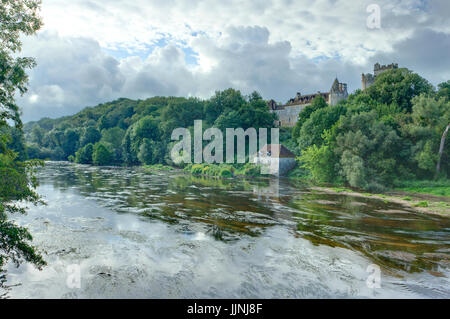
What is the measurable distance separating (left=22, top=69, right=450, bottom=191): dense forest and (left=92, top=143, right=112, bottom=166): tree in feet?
0.79

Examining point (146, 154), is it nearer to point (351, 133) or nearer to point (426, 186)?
point (351, 133)

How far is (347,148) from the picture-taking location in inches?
1420

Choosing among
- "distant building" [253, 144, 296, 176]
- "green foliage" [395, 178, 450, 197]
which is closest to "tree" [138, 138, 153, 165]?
"distant building" [253, 144, 296, 176]

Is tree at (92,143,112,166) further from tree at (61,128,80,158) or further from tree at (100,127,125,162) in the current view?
tree at (61,128,80,158)

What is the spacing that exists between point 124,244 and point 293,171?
40.0 meters

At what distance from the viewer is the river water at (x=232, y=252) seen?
912 centimetres

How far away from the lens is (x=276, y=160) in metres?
49.2

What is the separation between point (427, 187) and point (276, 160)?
2212cm

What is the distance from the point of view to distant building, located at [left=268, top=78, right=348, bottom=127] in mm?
77938

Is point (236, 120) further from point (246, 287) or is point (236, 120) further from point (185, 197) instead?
point (246, 287)

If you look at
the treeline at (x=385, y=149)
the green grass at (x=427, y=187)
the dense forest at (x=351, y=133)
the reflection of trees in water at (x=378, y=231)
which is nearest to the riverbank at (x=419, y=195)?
the green grass at (x=427, y=187)

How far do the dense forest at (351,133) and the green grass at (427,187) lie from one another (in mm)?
1289

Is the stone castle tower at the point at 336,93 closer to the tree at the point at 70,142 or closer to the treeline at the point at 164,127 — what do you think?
the treeline at the point at 164,127
